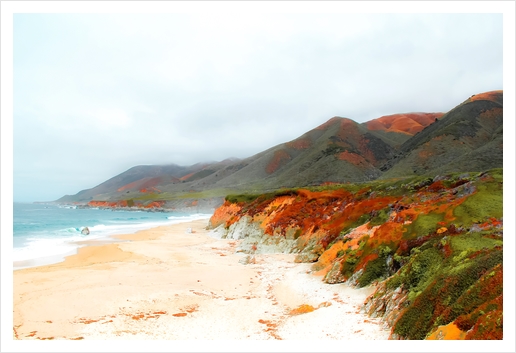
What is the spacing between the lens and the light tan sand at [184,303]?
35.2 feet

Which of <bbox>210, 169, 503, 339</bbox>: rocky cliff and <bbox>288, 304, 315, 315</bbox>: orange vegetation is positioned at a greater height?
<bbox>210, 169, 503, 339</bbox>: rocky cliff

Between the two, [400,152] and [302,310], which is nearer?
[302,310]

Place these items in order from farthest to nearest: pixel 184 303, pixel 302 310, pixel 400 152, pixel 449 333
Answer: pixel 400 152 → pixel 184 303 → pixel 302 310 → pixel 449 333

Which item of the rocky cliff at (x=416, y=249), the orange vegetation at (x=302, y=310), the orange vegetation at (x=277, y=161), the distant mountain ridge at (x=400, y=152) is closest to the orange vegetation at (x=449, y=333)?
the rocky cliff at (x=416, y=249)

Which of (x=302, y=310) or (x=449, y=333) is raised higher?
(x=449, y=333)

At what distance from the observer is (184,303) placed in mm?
14289

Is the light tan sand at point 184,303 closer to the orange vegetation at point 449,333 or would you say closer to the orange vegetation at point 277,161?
the orange vegetation at point 449,333

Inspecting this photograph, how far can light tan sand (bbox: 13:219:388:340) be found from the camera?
35.2ft

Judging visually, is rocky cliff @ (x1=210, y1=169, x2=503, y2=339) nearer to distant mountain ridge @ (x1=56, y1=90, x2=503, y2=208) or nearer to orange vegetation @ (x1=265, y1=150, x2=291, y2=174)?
distant mountain ridge @ (x1=56, y1=90, x2=503, y2=208)

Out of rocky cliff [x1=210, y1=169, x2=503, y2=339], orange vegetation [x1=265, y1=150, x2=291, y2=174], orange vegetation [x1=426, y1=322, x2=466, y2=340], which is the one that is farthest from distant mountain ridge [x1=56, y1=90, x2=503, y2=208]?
orange vegetation [x1=426, y1=322, x2=466, y2=340]

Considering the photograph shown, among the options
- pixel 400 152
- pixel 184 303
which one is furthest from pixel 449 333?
pixel 400 152

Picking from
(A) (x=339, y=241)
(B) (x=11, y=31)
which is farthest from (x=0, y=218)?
(A) (x=339, y=241)

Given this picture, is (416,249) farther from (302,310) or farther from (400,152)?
(400,152)

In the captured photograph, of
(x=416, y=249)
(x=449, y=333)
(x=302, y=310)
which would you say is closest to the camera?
(x=449, y=333)
